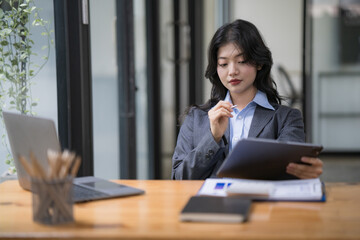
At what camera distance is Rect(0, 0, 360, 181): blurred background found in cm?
229

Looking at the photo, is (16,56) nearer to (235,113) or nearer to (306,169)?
(235,113)

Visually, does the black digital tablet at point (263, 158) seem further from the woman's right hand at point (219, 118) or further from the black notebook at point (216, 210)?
the woman's right hand at point (219, 118)

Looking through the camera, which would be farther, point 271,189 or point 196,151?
point 196,151

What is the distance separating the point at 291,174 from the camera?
1570 mm

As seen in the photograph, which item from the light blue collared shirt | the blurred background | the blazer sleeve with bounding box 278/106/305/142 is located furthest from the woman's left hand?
the blurred background

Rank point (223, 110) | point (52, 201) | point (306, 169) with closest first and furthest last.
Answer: point (52, 201), point (306, 169), point (223, 110)

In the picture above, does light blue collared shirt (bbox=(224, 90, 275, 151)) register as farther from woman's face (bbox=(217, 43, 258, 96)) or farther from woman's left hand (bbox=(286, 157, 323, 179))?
woman's left hand (bbox=(286, 157, 323, 179))

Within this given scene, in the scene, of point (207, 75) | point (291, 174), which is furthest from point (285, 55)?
point (291, 174)

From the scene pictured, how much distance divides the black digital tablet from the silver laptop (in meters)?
0.28

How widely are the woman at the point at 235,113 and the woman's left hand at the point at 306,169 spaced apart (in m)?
0.37

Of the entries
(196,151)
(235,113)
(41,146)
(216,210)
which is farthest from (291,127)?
(41,146)

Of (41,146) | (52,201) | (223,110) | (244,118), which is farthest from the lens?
(244,118)

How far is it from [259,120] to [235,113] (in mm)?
107

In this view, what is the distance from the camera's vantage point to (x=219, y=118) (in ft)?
6.17
